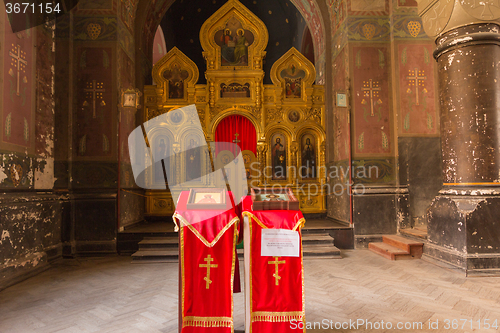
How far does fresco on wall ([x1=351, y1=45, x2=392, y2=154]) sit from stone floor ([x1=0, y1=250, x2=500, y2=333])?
102 inches

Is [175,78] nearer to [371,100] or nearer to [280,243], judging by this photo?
[371,100]

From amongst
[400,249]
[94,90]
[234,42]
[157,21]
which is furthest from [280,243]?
[157,21]

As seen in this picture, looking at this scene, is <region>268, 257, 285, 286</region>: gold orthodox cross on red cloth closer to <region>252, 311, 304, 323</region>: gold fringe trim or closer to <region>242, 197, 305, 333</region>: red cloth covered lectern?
<region>242, 197, 305, 333</region>: red cloth covered lectern

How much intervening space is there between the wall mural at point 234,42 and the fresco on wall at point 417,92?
383 cm

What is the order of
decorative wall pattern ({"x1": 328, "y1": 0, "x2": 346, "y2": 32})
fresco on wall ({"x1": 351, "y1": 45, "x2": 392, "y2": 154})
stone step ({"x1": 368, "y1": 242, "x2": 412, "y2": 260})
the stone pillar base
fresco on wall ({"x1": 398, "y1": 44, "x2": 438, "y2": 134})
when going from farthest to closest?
1. decorative wall pattern ({"x1": 328, "y1": 0, "x2": 346, "y2": 32})
2. fresco on wall ({"x1": 351, "y1": 45, "x2": 392, "y2": 154})
3. fresco on wall ({"x1": 398, "y1": 44, "x2": 438, "y2": 134})
4. stone step ({"x1": 368, "y1": 242, "x2": 412, "y2": 260})
5. the stone pillar base

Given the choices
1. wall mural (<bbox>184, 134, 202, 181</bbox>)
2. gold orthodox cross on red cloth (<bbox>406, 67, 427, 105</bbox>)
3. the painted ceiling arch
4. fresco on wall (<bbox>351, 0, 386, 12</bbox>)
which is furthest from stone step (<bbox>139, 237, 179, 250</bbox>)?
fresco on wall (<bbox>351, 0, 386, 12</bbox>)

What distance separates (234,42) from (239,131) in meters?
2.39

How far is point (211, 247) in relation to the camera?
2.58 m

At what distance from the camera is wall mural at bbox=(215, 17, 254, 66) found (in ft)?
27.1

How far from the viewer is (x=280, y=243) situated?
2553 mm

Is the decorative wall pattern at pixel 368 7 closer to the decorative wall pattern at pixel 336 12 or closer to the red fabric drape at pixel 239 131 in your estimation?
the decorative wall pattern at pixel 336 12

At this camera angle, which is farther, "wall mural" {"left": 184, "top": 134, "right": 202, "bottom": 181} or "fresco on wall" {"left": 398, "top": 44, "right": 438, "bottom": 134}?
"wall mural" {"left": 184, "top": 134, "right": 202, "bottom": 181}

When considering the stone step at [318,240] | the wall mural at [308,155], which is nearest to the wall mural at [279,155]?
the wall mural at [308,155]

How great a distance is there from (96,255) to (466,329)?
5921 mm
